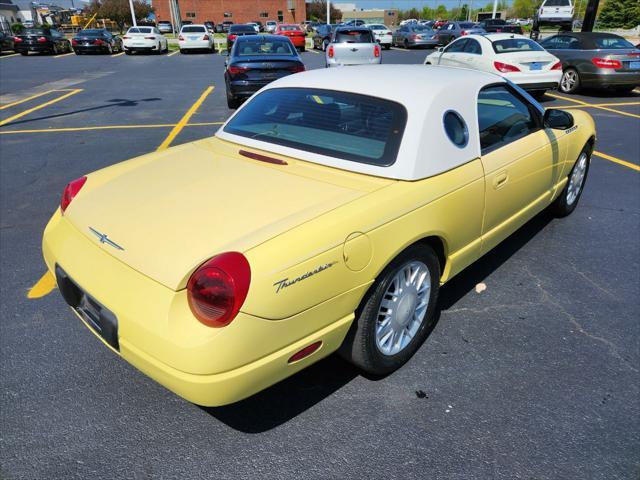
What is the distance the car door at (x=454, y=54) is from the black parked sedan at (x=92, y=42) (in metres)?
20.8

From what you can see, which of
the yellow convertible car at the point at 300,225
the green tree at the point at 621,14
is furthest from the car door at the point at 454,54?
the green tree at the point at 621,14

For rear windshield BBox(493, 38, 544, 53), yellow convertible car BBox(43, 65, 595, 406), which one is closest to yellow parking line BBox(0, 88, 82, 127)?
yellow convertible car BBox(43, 65, 595, 406)

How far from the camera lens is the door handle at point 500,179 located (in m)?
3.04

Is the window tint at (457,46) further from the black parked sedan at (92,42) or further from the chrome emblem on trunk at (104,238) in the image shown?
the black parked sedan at (92,42)

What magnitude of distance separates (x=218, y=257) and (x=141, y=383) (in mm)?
1201

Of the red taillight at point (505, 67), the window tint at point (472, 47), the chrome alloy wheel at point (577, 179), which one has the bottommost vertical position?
the chrome alloy wheel at point (577, 179)

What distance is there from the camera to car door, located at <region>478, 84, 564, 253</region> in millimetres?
3094

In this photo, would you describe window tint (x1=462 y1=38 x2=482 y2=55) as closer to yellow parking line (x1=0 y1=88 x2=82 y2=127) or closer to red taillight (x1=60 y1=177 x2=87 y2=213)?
yellow parking line (x1=0 y1=88 x2=82 y2=127)

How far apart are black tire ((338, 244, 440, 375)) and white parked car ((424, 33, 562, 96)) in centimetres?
926

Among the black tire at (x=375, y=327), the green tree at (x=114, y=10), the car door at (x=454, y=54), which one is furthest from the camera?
the green tree at (x=114, y=10)

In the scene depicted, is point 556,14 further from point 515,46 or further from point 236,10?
point 236,10

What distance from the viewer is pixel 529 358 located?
284 centimetres

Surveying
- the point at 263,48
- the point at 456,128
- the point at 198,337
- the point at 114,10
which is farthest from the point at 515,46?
the point at 114,10

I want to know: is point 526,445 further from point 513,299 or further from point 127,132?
point 127,132
